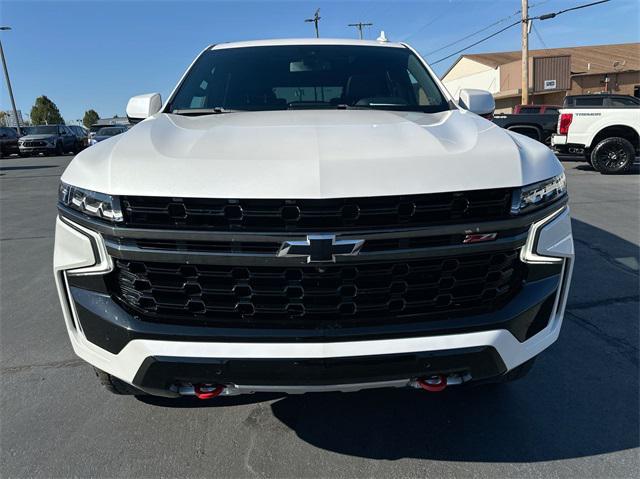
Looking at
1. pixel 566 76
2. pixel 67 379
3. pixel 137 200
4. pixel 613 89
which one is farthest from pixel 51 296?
pixel 613 89

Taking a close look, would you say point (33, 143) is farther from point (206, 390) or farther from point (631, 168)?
point (206, 390)

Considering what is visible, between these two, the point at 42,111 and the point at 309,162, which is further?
the point at 42,111

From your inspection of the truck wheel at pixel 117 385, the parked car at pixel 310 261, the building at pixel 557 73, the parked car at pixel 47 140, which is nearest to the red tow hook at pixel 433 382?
the parked car at pixel 310 261

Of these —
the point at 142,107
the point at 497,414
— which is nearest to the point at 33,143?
the point at 142,107

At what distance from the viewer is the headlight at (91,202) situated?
1.74 meters

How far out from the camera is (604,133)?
11820mm

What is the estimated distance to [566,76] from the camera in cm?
3588

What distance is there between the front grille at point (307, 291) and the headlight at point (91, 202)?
185 mm

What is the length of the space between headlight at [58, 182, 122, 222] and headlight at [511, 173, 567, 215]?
147cm

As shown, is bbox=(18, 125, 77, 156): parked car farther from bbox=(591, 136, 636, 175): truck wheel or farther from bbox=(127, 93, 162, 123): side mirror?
bbox=(127, 93, 162, 123): side mirror

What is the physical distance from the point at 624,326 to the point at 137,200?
3.40 meters

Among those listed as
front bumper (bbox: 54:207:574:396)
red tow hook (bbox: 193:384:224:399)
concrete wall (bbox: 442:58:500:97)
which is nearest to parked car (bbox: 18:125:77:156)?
front bumper (bbox: 54:207:574:396)

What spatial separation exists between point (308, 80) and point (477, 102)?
3.67 ft

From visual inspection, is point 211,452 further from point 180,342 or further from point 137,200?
point 137,200
